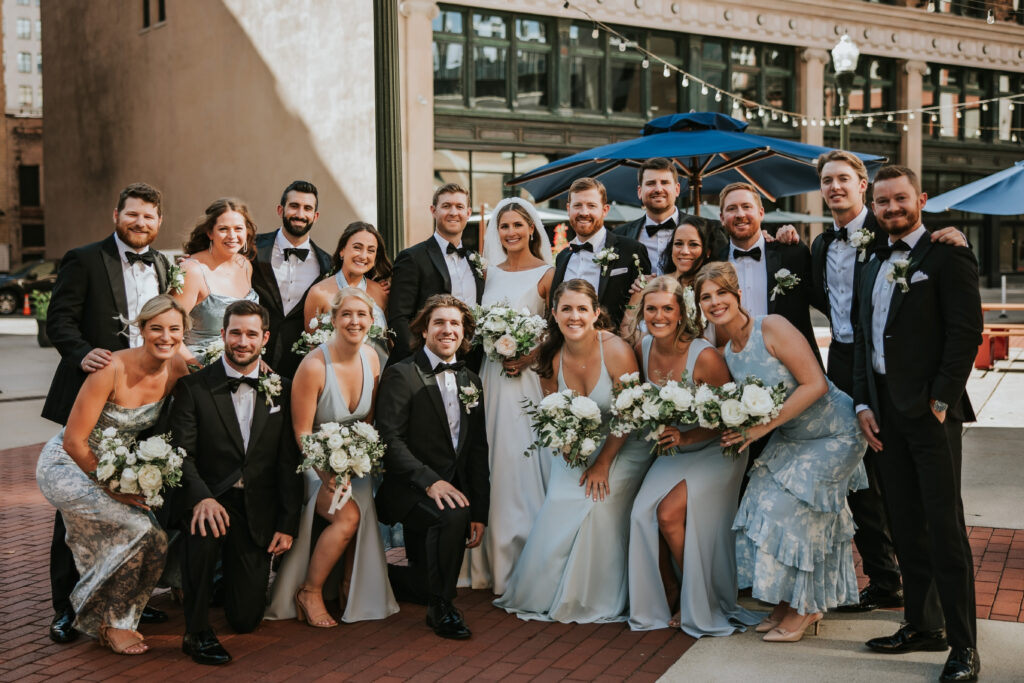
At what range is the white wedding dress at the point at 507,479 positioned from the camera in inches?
251

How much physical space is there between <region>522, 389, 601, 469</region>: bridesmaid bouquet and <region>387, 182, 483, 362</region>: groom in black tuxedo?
1122mm

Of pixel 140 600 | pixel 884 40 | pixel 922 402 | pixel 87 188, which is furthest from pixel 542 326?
pixel 87 188

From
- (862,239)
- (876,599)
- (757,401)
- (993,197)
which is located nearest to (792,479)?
(757,401)

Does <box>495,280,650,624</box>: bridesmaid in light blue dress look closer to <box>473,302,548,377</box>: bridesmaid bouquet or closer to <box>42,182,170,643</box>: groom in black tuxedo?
<box>473,302,548,377</box>: bridesmaid bouquet

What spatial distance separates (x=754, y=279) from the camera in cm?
640

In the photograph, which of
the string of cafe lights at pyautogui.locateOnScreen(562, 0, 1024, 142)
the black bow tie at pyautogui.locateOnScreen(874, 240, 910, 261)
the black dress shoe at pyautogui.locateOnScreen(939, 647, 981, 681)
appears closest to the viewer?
the black dress shoe at pyautogui.locateOnScreen(939, 647, 981, 681)

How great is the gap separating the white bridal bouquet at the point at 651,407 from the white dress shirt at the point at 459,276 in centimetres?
169

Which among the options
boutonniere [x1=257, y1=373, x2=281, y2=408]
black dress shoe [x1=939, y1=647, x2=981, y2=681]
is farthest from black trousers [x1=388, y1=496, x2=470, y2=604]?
black dress shoe [x1=939, y1=647, x2=981, y2=681]

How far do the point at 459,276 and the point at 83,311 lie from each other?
239 cm

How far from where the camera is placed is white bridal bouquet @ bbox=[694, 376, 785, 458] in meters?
5.17

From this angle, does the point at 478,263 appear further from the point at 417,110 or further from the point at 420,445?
the point at 417,110

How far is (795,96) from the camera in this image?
2934cm

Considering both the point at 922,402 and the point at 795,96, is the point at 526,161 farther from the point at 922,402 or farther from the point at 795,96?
the point at 922,402

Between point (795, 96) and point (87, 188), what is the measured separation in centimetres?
2267
